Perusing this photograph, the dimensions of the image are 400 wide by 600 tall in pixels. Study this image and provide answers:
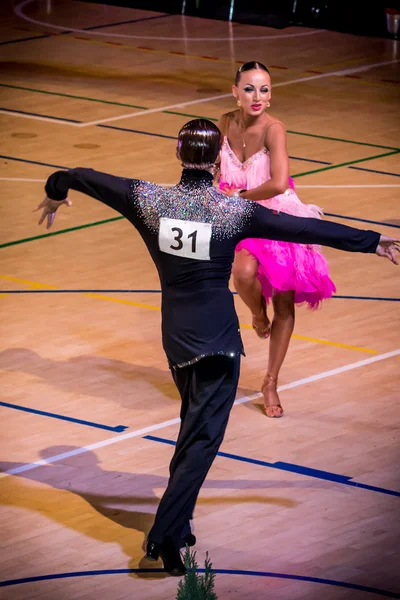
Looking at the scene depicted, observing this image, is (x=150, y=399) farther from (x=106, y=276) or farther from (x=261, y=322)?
(x=106, y=276)

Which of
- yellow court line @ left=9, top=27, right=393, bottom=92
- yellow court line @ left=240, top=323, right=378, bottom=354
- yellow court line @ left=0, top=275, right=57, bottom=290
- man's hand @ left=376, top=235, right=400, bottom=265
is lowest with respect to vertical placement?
yellow court line @ left=240, top=323, right=378, bottom=354

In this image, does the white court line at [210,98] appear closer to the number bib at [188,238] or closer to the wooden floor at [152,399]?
the wooden floor at [152,399]

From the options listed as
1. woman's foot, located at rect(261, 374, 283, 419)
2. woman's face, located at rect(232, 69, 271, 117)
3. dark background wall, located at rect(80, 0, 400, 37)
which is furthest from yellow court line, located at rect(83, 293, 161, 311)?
dark background wall, located at rect(80, 0, 400, 37)

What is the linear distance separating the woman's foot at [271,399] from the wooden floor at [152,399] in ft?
0.20

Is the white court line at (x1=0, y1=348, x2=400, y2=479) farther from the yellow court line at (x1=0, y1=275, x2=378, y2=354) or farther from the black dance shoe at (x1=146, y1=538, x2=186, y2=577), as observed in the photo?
the black dance shoe at (x1=146, y1=538, x2=186, y2=577)

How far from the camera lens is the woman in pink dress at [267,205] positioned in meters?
6.71

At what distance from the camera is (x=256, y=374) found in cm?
754

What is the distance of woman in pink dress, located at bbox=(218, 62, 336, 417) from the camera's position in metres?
6.71

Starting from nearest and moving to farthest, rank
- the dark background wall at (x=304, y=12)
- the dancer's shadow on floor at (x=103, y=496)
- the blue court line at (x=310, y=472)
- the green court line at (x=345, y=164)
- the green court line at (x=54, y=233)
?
the dancer's shadow on floor at (x=103, y=496)
the blue court line at (x=310, y=472)
the green court line at (x=54, y=233)
the green court line at (x=345, y=164)
the dark background wall at (x=304, y=12)

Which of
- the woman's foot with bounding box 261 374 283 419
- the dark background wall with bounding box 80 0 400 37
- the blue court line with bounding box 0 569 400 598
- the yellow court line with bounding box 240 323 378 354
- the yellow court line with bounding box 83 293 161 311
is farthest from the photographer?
the dark background wall with bounding box 80 0 400 37

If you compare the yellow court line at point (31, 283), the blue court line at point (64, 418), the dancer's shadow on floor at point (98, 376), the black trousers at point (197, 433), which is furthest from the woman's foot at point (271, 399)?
the yellow court line at point (31, 283)

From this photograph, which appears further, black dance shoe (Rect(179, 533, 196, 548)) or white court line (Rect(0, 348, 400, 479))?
white court line (Rect(0, 348, 400, 479))

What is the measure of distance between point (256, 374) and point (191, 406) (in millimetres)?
2466

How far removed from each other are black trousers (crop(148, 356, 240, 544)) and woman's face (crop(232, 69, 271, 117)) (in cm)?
199
